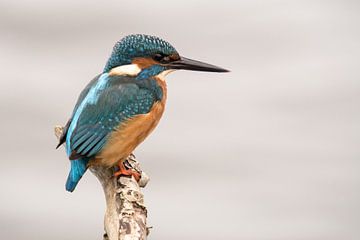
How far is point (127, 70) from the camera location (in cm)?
288

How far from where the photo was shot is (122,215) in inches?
97.1

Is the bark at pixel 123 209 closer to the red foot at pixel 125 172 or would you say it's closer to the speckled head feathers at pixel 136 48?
the red foot at pixel 125 172

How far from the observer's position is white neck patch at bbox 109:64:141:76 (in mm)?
2858

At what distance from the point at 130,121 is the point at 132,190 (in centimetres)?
28

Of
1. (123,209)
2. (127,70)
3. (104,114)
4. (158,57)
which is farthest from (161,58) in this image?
(123,209)

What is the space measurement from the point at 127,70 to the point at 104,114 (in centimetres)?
17

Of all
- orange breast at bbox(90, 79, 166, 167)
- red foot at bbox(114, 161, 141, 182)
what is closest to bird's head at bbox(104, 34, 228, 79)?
orange breast at bbox(90, 79, 166, 167)

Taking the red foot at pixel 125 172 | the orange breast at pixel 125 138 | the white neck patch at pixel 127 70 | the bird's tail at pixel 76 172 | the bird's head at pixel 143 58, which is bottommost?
the bird's tail at pixel 76 172

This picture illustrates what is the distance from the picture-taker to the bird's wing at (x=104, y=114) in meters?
2.75

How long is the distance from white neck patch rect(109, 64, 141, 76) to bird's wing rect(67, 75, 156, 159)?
0.03 meters

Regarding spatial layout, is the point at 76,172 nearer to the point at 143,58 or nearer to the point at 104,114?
the point at 104,114

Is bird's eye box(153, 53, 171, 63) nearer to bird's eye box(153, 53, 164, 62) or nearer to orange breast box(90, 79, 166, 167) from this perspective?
bird's eye box(153, 53, 164, 62)

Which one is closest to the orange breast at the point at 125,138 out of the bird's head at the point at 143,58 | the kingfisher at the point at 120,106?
the kingfisher at the point at 120,106

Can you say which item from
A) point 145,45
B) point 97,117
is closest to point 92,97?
point 97,117
